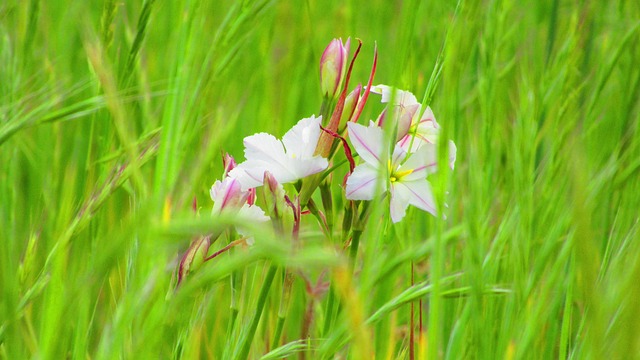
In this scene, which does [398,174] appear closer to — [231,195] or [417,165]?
[417,165]

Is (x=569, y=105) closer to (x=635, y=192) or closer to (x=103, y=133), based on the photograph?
(x=635, y=192)

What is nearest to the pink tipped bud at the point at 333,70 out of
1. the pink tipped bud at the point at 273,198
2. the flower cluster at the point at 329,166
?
the flower cluster at the point at 329,166

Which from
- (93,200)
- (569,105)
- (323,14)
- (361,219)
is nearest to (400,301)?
(361,219)

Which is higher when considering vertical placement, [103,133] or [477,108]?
[477,108]

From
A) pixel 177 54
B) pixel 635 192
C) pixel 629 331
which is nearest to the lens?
pixel 629 331

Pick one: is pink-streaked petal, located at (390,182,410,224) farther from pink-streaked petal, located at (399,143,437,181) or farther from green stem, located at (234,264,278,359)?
green stem, located at (234,264,278,359)

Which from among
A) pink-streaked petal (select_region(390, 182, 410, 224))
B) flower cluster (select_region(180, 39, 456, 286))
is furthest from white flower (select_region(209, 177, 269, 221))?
pink-streaked petal (select_region(390, 182, 410, 224))

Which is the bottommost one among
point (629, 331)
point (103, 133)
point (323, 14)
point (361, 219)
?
point (629, 331)
